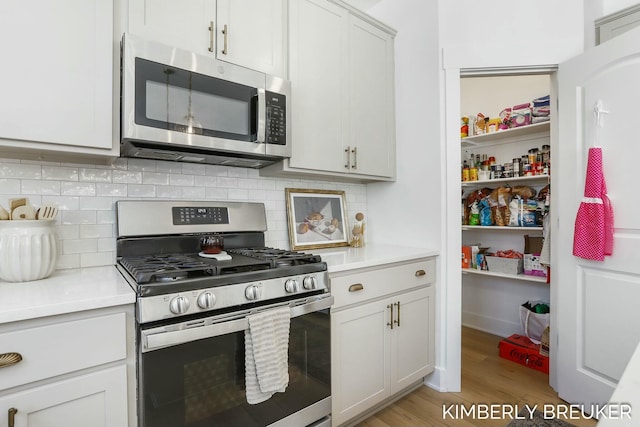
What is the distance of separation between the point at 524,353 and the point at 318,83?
8.11 ft

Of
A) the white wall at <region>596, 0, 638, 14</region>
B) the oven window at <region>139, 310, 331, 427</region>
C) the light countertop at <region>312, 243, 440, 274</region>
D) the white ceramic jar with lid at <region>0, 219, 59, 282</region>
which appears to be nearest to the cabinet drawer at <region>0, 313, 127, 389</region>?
the oven window at <region>139, 310, 331, 427</region>

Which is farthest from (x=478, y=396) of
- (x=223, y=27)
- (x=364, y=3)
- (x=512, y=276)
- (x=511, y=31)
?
(x=364, y=3)

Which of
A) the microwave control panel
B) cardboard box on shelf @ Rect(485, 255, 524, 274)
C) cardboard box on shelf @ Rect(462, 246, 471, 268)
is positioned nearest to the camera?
the microwave control panel

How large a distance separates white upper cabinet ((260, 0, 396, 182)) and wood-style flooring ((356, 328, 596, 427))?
56.3 inches

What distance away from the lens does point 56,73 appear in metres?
1.24

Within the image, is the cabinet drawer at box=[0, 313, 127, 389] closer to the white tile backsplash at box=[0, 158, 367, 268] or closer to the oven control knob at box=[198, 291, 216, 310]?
the oven control knob at box=[198, 291, 216, 310]

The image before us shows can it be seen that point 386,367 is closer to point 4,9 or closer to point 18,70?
point 18,70

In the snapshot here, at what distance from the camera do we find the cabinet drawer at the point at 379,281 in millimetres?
1695

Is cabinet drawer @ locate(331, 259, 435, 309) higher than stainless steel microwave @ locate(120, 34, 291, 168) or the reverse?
the reverse

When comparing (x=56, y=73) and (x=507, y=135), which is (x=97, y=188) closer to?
(x=56, y=73)

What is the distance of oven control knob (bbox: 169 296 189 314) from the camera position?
111 centimetres

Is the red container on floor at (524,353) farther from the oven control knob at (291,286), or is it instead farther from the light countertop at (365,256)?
the oven control knob at (291,286)

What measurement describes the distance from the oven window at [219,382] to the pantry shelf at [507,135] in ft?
7.83

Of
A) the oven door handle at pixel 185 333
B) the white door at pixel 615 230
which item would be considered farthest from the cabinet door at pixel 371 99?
the oven door handle at pixel 185 333
